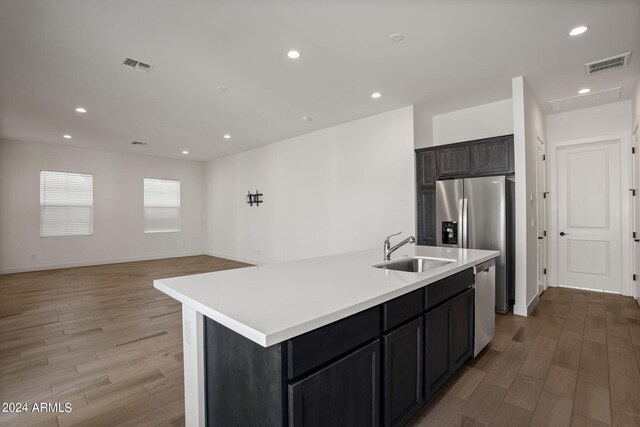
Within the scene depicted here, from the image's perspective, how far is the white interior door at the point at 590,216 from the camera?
451cm

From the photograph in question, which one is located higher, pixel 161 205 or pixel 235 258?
pixel 161 205

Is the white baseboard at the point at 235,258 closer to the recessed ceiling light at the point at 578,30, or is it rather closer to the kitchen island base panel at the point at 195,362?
the kitchen island base panel at the point at 195,362

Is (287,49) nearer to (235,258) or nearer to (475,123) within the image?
(475,123)

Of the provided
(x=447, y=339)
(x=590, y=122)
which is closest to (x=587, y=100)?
(x=590, y=122)

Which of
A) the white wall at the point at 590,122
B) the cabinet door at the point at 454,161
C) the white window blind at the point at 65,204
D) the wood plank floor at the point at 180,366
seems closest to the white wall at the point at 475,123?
the cabinet door at the point at 454,161

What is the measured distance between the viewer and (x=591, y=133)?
4609 millimetres

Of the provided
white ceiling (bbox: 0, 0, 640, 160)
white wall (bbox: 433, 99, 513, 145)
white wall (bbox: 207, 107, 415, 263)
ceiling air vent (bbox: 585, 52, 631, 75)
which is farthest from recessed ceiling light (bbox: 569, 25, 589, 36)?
white wall (bbox: 207, 107, 415, 263)

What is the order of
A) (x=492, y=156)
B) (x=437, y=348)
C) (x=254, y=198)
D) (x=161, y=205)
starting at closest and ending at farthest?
1. (x=437, y=348)
2. (x=492, y=156)
3. (x=254, y=198)
4. (x=161, y=205)

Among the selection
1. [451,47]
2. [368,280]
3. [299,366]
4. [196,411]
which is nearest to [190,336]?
[196,411]

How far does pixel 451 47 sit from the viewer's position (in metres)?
2.96

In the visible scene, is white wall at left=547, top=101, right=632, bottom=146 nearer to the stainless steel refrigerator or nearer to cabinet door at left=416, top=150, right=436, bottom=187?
the stainless steel refrigerator

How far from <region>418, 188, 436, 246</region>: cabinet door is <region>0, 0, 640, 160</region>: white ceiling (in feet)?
4.57

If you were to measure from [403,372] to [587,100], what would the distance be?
4.91 m

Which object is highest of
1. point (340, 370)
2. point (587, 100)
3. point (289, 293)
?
point (587, 100)
